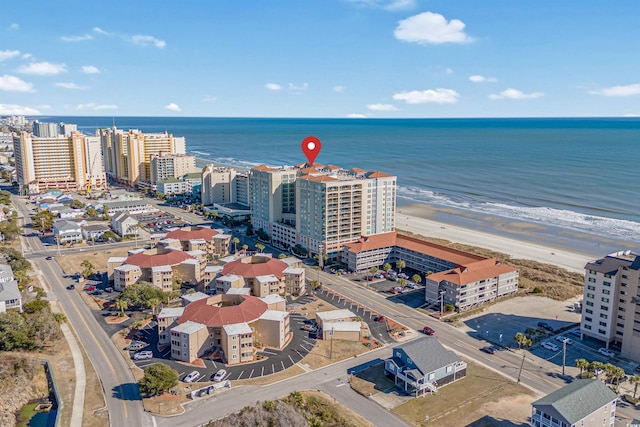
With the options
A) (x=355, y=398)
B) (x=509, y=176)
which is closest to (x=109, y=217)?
(x=355, y=398)

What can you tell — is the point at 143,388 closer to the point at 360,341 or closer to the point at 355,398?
the point at 355,398

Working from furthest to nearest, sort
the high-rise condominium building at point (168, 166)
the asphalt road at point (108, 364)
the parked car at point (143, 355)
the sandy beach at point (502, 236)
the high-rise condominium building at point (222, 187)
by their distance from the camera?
the high-rise condominium building at point (168, 166)
the high-rise condominium building at point (222, 187)
the sandy beach at point (502, 236)
the parked car at point (143, 355)
the asphalt road at point (108, 364)

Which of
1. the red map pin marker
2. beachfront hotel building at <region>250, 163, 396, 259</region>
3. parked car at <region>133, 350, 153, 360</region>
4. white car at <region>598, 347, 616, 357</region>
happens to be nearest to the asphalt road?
parked car at <region>133, 350, 153, 360</region>

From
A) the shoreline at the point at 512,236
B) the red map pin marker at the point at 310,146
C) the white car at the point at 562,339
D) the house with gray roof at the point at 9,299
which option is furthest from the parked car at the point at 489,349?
the red map pin marker at the point at 310,146

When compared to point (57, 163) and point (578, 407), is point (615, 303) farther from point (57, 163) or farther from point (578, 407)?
point (57, 163)

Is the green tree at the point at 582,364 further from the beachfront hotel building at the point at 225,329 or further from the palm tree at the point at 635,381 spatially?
the beachfront hotel building at the point at 225,329
